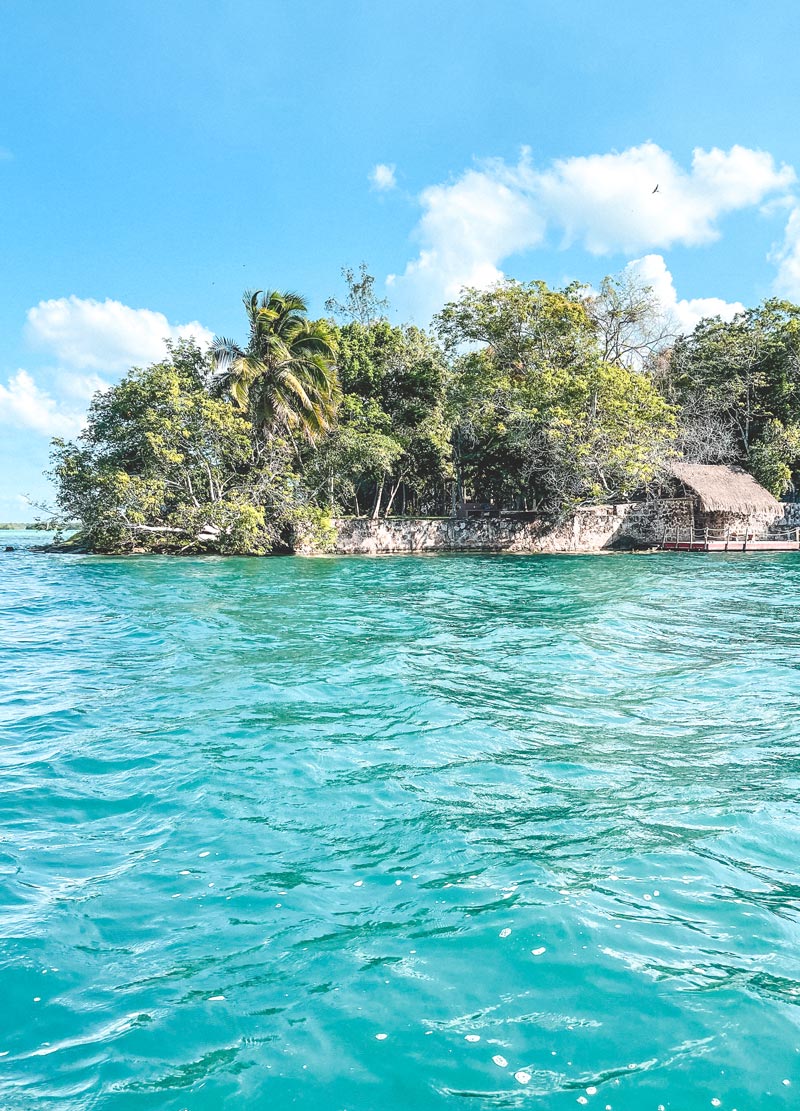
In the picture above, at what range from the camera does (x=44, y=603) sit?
12430mm

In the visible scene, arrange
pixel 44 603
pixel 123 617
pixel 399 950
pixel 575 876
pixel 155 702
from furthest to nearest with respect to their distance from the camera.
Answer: pixel 44 603
pixel 123 617
pixel 155 702
pixel 575 876
pixel 399 950

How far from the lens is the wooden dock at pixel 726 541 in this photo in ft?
86.8

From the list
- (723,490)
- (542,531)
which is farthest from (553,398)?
(723,490)

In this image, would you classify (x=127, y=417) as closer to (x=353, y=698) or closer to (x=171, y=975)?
(x=353, y=698)

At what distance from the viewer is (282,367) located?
24.8 m

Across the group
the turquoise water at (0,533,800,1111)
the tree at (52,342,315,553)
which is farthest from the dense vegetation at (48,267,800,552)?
the turquoise water at (0,533,800,1111)

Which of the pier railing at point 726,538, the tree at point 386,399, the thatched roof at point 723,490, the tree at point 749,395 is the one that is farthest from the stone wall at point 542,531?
the tree at point 749,395

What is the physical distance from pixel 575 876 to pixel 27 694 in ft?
17.3

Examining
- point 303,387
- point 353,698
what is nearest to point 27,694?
point 353,698

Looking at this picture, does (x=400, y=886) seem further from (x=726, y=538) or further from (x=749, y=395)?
(x=749, y=395)

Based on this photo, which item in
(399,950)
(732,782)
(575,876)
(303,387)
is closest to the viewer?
(399,950)

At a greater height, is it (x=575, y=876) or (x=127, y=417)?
(x=127, y=417)

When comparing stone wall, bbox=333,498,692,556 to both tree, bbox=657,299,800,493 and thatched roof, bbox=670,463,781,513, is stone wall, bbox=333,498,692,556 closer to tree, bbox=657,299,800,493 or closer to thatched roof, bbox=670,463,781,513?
thatched roof, bbox=670,463,781,513

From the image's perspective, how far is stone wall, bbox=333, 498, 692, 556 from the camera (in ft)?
90.3
